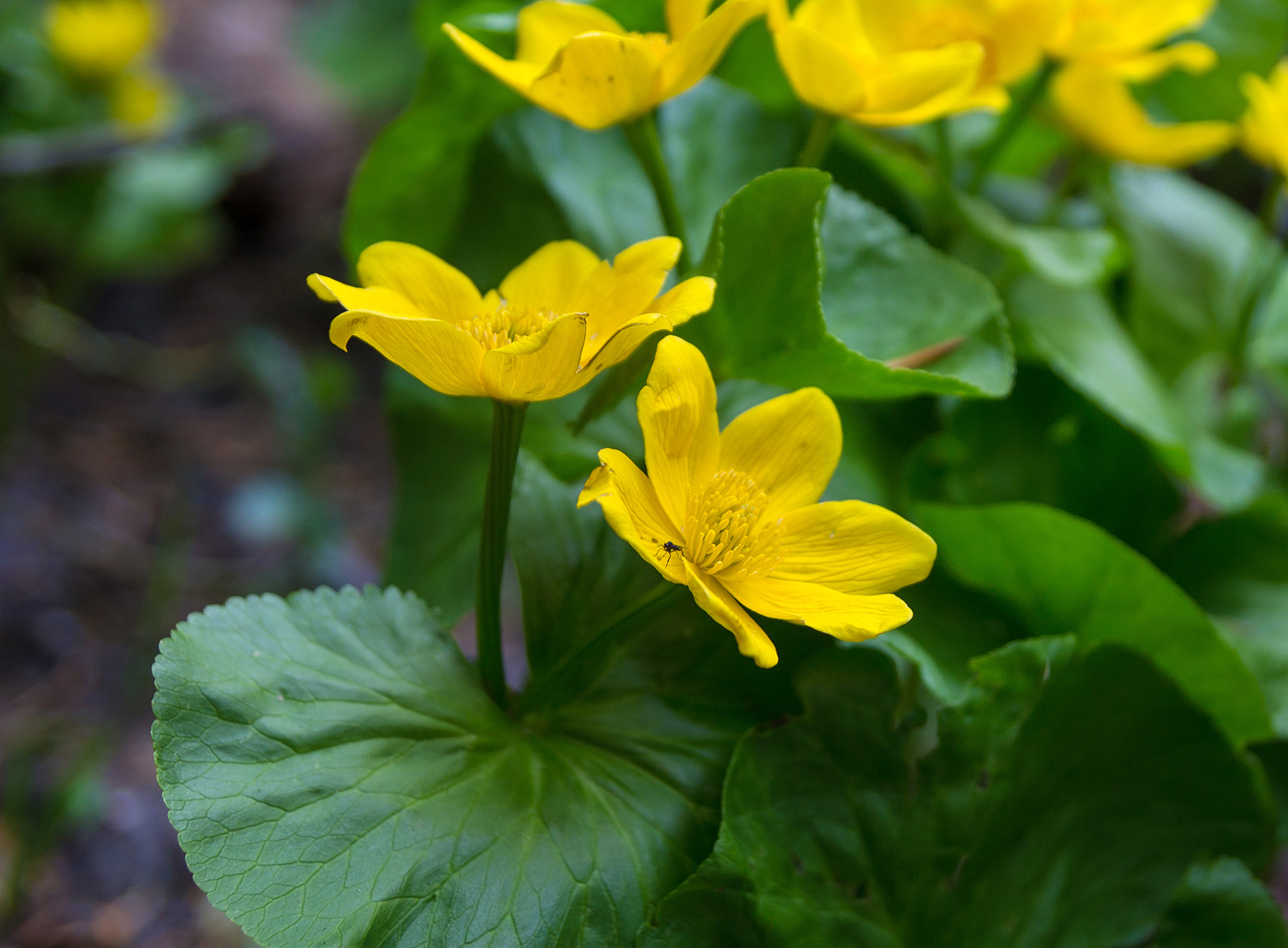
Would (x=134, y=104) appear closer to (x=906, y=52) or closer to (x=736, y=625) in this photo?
(x=906, y=52)

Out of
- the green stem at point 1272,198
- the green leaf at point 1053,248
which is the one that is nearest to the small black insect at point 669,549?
the green leaf at point 1053,248

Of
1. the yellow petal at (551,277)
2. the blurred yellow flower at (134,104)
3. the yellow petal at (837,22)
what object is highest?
the yellow petal at (837,22)

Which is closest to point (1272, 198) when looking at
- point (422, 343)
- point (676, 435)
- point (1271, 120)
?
point (1271, 120)

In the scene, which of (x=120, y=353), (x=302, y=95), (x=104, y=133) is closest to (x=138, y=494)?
(x=120, y=353)

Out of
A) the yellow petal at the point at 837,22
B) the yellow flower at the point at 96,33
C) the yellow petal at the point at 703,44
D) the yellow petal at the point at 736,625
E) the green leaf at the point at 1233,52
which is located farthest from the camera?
the yellow flower at the point at 96,33

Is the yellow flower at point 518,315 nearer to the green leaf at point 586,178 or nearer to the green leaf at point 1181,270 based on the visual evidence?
the green leaf at point 586,178

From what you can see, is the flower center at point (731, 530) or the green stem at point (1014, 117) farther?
the green stem at point (1014, 117)

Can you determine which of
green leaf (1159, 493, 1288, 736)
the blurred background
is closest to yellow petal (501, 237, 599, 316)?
green leaf (1159, 493, 1288, 736)
